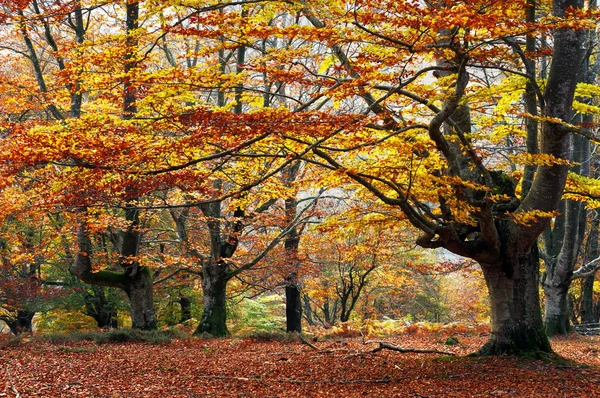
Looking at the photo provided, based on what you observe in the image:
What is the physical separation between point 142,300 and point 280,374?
24.0 feet

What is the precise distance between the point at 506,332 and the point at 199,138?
535 centimetres

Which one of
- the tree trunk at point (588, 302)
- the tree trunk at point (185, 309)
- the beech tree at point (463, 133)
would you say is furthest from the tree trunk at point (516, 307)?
the tree trunk at point (185, 309)

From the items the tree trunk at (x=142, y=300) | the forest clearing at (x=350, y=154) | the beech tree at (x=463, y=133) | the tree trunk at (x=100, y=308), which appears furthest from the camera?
the tree trunk at (x=100, y=308)

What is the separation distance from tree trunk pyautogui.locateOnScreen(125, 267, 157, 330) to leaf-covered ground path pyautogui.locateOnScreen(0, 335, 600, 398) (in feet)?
11.7

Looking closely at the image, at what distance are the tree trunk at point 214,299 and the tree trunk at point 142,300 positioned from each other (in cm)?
137

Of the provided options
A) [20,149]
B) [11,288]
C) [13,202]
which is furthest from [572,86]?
[11,288]

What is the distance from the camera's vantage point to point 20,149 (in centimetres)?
639

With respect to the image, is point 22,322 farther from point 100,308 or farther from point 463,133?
point 463,133

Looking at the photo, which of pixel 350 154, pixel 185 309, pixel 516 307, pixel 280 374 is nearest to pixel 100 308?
pixel 185 309

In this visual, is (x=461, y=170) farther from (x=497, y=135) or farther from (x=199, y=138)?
(x=199, y=138)

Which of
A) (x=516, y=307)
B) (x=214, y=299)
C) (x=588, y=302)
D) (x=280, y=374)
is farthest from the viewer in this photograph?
(x=588, y=302)

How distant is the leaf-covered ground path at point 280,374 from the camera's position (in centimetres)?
613

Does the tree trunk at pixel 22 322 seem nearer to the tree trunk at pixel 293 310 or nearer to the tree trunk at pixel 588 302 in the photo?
the tree trunk at pixel 293 310

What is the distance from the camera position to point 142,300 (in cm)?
1357
